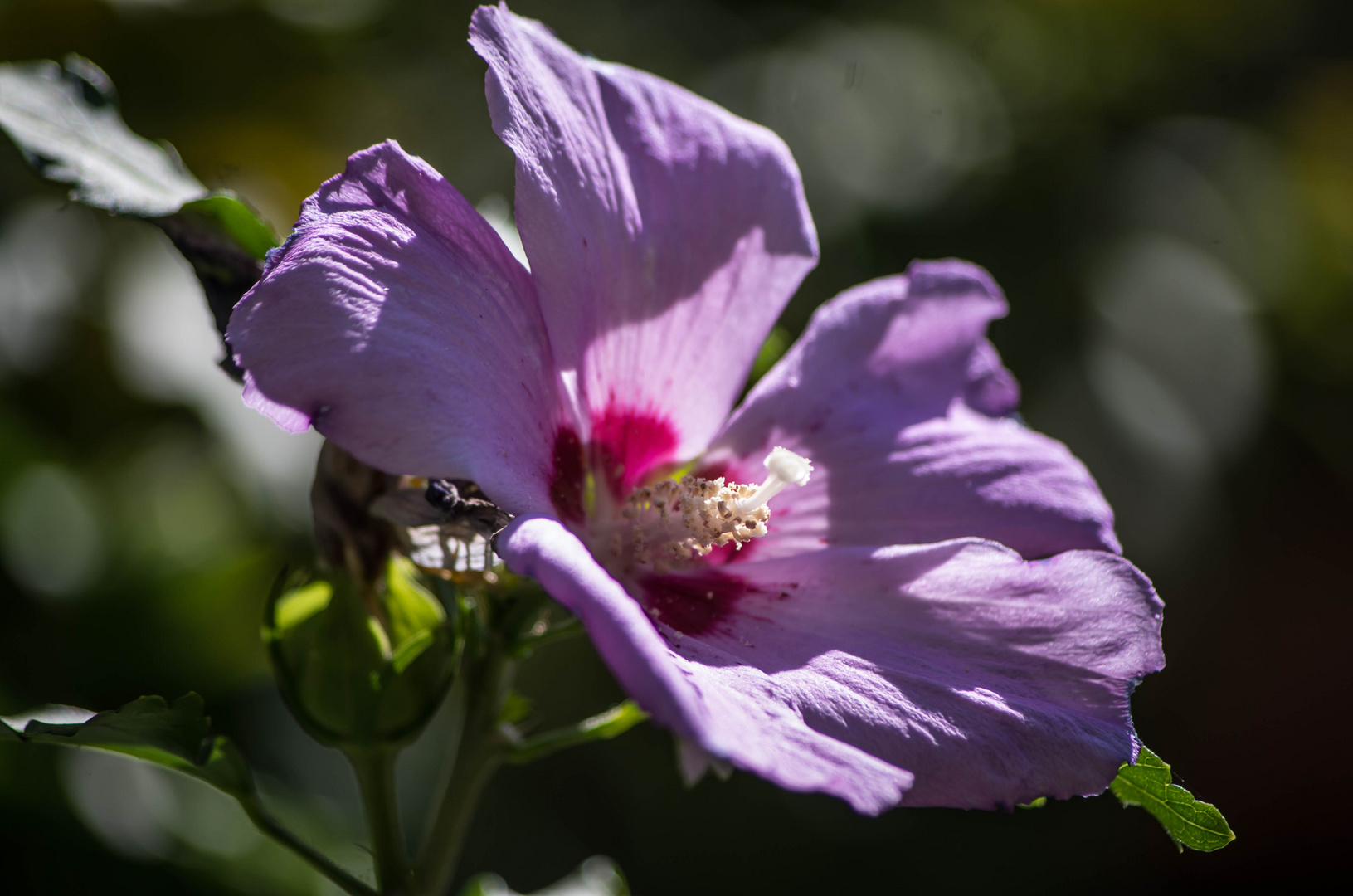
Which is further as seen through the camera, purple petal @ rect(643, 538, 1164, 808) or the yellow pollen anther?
the yellow pollen anther

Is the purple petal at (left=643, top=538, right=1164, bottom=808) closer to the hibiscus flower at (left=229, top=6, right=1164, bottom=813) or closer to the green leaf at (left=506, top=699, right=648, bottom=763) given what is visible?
the hibiscus flower at (left=229, top=6, right=1164, bottom=813)

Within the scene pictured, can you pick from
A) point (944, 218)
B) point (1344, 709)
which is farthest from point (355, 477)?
point (1344, 709)

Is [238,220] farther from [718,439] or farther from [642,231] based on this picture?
[718,439]

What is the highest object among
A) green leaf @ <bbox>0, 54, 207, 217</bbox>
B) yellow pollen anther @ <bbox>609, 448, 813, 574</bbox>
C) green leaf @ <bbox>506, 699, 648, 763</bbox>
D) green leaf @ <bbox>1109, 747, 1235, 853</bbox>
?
green leaf @ <bbox>0, 54, 207, 217</bbox>

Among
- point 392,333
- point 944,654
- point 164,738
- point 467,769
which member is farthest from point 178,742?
point 944,654

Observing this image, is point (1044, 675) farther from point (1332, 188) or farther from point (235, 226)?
point (1332, 188)

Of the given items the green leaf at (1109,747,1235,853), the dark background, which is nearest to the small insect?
the green leaf at (1109,747,1235,853)
